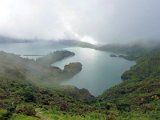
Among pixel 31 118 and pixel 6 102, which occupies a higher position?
pixel 6 102

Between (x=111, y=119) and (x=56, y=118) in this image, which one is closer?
(x=56, y=118)

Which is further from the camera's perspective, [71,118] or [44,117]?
[71,118]

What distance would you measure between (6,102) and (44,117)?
128 feet

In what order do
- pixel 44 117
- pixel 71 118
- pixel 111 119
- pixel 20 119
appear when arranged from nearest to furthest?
pixel 20 119, pixel 44 117, pixel 71 118, pixel 111 119

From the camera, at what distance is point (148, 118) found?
579 feet

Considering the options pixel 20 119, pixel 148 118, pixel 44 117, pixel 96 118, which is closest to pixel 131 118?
pixel 148 118

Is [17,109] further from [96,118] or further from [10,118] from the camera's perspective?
[96,118]

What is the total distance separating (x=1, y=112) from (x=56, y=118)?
68.7 feet

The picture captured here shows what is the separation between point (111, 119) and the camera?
167875 millimetres

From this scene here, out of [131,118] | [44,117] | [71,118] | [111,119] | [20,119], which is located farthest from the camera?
[131,118]

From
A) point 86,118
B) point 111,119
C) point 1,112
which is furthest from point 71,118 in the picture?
point 1,112

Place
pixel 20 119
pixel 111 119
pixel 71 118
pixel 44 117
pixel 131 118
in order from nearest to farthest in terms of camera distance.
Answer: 1. pixel 20 119
2. pixel 44 117
3. pixel 71 118
4. pixel 111 119
5. pixel 131 118

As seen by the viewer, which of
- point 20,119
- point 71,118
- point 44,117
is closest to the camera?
point 20,119

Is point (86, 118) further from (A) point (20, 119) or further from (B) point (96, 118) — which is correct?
(A) point (20, 119)
